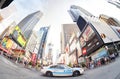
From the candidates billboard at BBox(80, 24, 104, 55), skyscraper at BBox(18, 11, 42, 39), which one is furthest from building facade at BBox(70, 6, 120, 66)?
skyscraper at BBox(18, 11, 42, 39)

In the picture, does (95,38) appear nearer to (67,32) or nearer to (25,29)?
(67,32)

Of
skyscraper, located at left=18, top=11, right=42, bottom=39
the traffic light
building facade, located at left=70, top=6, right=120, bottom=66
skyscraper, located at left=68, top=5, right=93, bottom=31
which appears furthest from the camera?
the traffic light

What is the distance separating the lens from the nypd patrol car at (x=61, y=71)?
1488 millimetres

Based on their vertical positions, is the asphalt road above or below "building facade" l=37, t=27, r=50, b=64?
below

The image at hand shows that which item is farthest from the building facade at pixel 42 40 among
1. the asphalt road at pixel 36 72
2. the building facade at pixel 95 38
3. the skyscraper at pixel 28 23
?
A: the building facade at pixel 95 38

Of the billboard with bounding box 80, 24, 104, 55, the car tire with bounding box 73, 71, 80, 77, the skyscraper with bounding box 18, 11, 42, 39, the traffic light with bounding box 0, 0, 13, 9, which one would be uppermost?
the traffic light with bounding box 0, 0, 13, 9

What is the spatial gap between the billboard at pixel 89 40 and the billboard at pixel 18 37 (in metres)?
0.58

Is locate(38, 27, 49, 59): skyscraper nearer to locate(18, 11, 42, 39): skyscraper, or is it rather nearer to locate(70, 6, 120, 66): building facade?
locate(18, 11, 42, 39): skyscraper

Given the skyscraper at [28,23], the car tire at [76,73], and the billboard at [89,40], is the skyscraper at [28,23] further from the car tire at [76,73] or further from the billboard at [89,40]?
the car tire at [76,73]

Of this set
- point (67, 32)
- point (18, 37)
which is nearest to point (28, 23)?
point (18, 37)

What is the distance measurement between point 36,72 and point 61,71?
228 millimetres

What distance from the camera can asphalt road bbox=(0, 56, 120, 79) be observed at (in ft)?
4.79

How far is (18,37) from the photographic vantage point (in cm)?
172

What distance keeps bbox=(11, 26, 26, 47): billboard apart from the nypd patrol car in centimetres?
37
